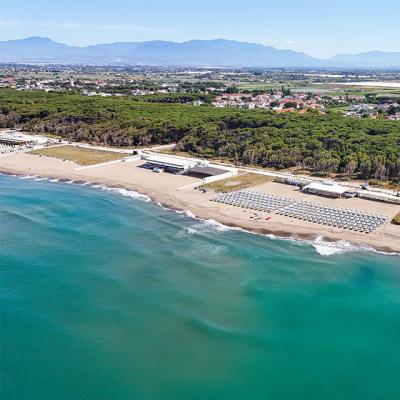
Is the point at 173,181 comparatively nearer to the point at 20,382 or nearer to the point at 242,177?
the point at 242,177

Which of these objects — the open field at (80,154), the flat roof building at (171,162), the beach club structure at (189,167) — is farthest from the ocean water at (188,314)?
the open field at (80,154)

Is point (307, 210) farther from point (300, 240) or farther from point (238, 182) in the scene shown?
→ point (238, 182)

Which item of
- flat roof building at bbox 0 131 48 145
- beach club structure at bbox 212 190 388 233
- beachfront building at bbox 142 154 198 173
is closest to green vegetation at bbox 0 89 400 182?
flat roof building at bbox 0 131 48 145

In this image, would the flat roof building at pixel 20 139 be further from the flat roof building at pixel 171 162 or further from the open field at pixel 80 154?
the flat roof building at pixel 171 162

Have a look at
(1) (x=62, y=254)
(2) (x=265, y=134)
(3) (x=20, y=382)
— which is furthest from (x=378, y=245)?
(2) (x=265, y=134)

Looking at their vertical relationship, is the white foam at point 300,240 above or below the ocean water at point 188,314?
above

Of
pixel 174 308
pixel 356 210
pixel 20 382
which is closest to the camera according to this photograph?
pixel 20 382

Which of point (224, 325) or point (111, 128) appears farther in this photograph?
point (111, 128)
